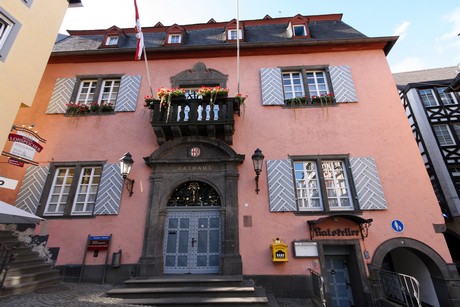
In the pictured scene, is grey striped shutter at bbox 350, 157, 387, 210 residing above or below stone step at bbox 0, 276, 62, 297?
above

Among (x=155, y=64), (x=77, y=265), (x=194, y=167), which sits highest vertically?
(x=155, y=64)

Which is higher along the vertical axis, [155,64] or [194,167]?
[155,64]

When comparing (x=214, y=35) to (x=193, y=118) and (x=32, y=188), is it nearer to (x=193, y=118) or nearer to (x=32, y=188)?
(x=193, y=118)

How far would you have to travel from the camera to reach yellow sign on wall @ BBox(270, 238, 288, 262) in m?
6.93

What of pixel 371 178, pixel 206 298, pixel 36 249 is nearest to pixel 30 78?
pixel 36 249

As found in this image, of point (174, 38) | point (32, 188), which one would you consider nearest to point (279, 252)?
point (32, 188)

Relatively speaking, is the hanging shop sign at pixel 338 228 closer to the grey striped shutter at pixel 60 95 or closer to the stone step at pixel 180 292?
the stone step at pixel 180 292

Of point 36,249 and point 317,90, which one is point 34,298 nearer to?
point 36,249

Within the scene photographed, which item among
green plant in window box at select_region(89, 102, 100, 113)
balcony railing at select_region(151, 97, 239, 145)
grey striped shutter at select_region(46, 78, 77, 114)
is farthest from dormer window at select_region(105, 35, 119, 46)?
balcony railing at select_region(151, 97, 239, 145)

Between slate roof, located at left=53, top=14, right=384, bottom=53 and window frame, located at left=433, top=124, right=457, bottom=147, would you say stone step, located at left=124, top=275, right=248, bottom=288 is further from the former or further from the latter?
window frame, located at left=433, top=124, right=457, bottom=147

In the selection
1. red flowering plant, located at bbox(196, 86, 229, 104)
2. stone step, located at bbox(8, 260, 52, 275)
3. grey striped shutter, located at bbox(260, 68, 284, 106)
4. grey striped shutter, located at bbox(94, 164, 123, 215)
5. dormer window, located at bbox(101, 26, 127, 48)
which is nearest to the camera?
stone step, located at bbox(8, 260, 52, 275)

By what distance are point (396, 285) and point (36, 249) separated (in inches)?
409

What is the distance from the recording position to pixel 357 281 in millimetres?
6828

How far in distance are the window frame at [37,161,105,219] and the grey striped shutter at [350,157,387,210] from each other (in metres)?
8.68
